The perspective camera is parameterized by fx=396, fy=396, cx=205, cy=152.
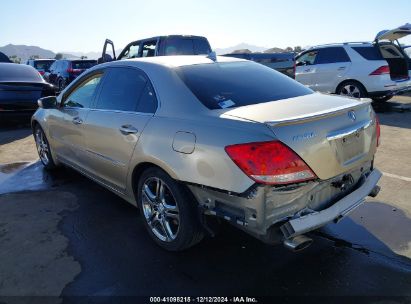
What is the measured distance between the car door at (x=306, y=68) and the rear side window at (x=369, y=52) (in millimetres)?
1261

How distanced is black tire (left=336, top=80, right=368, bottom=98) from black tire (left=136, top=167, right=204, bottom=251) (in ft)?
25.1

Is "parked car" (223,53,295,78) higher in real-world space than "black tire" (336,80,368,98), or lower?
higher

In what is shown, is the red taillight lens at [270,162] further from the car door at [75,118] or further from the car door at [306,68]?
the car door at [306,68]

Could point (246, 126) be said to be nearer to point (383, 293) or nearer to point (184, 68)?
point (184, 68)

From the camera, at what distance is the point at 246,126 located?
264 centimetres

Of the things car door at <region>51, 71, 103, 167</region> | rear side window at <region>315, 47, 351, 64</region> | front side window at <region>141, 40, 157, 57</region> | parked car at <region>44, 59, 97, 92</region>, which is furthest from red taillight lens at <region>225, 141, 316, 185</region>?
parked car at <region>44, 59, 97, 92</region>

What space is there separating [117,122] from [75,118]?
1.06 m

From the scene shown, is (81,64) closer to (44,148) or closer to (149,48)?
(149,48)

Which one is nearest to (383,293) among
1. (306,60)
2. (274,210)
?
(274,210)

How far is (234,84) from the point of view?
3469mm

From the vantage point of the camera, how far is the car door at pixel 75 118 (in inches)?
174

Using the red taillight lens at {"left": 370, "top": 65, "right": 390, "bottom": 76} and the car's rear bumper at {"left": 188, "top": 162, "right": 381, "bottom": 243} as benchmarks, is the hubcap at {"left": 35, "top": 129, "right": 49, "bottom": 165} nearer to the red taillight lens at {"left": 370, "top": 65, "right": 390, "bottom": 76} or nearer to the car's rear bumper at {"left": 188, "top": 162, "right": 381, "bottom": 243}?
the car's rear bumper at {"left": 188, "top": 162, "right": 381, "bottom": 243}

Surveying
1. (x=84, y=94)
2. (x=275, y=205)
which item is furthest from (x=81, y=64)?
(x=275, y=205)

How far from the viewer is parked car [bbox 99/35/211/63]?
10789 millimetres
